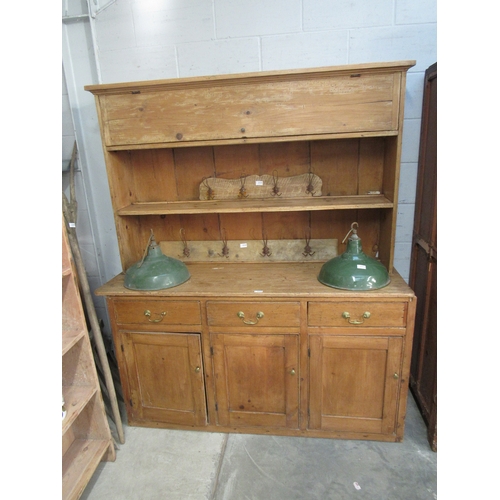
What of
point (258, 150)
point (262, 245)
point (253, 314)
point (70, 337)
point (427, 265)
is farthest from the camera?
point (262, 245)

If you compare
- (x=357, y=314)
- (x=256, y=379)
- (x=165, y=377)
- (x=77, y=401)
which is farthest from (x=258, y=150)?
(x=77, y=401)

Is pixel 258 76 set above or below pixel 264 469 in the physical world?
above

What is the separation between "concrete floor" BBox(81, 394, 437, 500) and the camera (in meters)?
1.61


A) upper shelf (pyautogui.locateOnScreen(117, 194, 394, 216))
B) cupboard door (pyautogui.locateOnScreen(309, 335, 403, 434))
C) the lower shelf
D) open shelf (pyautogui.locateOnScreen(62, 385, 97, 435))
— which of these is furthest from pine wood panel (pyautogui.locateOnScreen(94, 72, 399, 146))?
the lower shelf

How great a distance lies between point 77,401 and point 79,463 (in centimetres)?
33

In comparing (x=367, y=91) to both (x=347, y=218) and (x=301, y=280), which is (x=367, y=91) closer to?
(x=347, y=218)

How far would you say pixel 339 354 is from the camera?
1.75m

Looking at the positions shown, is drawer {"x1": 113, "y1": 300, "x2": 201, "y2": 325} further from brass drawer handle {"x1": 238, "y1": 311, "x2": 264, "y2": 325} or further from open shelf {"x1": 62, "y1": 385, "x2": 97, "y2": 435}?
open shelf {"x1": 62, "y1": 385, "x2": 97, "y2": 435}

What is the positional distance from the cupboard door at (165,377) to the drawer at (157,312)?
0.26ft

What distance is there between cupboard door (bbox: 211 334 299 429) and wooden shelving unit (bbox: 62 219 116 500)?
615mm

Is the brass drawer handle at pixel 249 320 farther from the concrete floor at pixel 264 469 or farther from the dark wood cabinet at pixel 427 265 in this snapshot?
the dark wood cabinet at pixel 427 265

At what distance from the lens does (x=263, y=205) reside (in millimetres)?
1854

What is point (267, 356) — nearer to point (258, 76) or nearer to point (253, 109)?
point (253, 109)
